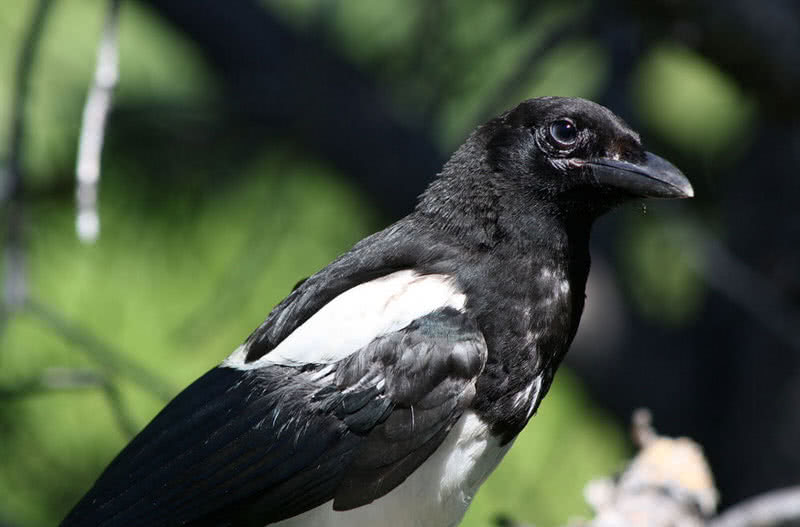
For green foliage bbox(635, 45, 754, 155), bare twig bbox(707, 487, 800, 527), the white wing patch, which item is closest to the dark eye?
the white wing patch

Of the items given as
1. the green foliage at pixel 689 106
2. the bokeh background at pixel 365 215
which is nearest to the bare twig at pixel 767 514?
the bokeh background at pixel 365 215

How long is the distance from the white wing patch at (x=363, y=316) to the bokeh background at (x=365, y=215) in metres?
1.20

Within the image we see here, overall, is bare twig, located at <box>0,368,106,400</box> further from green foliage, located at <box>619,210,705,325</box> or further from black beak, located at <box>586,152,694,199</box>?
green foliage, located at <box>619,210,705,325</box>

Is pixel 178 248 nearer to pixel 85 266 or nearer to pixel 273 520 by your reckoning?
pixel 85 266

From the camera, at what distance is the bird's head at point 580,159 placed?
1740 mm

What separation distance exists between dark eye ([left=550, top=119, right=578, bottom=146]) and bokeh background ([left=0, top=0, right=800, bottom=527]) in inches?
40.1

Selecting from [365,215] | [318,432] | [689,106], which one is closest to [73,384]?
[318,432]

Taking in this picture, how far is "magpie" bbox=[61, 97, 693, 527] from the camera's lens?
166cm

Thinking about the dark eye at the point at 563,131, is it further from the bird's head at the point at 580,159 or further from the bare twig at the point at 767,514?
the bare twig at the point at 767,514

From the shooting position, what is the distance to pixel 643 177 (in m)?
1.74

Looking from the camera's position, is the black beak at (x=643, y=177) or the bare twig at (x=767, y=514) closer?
the black beak at (x=643, y=177)

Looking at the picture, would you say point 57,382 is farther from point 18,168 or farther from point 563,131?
point 563,131

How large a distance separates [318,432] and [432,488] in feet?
0.64

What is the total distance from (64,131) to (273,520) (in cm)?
211
